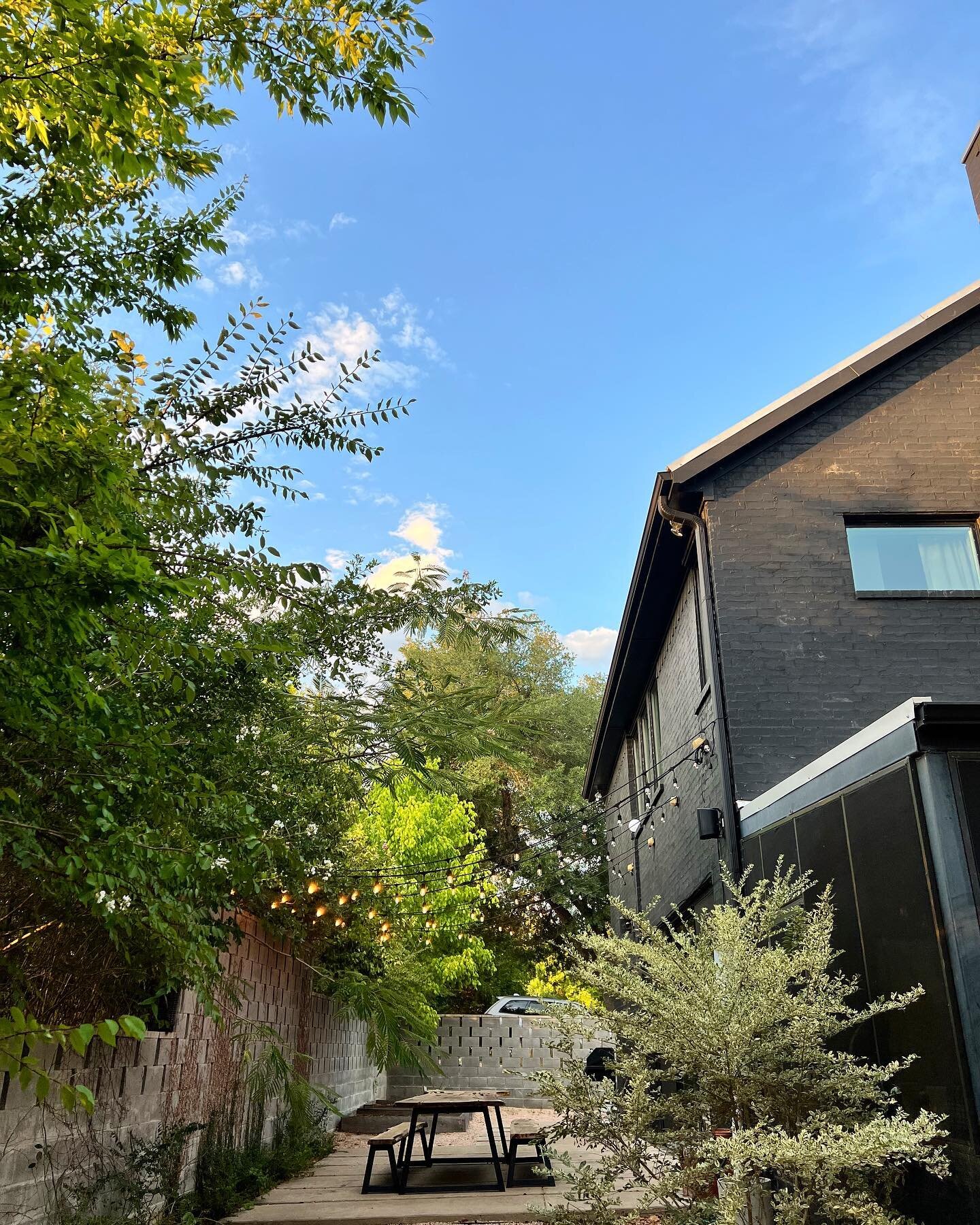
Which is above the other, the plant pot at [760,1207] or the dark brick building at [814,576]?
the dark brick building at [814,576]

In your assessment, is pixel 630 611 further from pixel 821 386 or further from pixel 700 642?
pixel 821 386

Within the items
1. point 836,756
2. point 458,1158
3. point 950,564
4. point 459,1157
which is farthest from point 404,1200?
point 950,564

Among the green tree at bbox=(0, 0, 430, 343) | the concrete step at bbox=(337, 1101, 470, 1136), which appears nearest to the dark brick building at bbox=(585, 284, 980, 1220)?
the green tree at bbox=(0, 0, 430, 343)

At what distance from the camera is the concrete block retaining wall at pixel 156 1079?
408 centimetres

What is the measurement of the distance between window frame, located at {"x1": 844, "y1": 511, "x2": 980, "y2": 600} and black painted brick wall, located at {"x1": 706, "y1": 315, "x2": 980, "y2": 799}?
0.05 meters

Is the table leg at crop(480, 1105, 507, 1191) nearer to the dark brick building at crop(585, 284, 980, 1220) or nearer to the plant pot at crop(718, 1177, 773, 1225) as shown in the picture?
the dark brick building at crop(585, 284, 980, 1220)

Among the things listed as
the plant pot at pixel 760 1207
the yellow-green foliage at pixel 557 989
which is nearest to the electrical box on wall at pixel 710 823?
the plant pot at pixel 760 1207

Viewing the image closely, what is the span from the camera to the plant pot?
3826mm

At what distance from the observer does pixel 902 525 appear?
7883 millimetres

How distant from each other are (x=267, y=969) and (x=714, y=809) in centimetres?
455

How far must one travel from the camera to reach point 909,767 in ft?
14.0

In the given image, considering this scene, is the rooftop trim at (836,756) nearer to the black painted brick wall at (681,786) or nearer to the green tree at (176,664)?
the black painted brick wall at (681,786)

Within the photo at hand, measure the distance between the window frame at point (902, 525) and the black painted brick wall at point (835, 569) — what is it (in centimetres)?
5

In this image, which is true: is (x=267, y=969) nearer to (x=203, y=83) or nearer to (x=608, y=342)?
(x=203, y=83)
